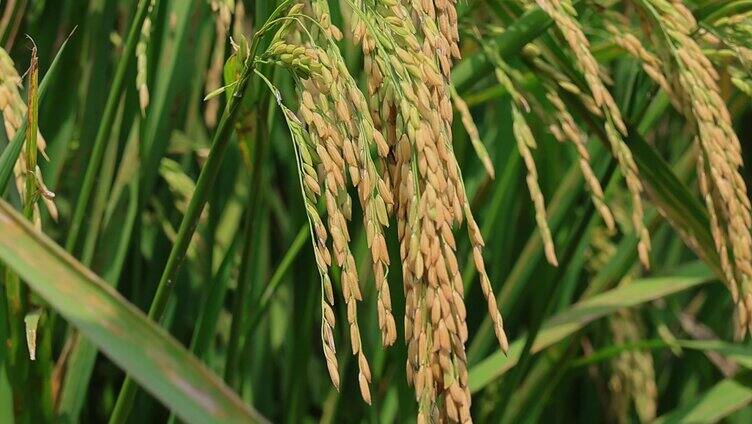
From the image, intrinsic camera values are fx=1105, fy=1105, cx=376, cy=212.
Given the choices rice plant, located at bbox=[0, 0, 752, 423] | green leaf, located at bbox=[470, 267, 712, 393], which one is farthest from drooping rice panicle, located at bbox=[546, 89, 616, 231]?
green leaf, located at bbox=[470, 267, 712, 393]

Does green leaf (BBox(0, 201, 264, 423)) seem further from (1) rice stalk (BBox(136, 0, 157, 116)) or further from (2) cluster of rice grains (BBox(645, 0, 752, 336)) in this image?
(2) cluster of rice grains (BBox(645, 0, 752, 336))

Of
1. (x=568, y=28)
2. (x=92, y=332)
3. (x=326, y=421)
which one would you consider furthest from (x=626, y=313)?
(x=92, y=332)

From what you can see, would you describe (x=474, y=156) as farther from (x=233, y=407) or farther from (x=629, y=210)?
(x=233, y=407)

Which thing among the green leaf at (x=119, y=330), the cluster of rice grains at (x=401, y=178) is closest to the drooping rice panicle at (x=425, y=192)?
the cluster of rice grains at (x=401, y=178)

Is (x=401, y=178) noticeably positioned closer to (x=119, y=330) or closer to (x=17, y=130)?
(x=119, y=330)

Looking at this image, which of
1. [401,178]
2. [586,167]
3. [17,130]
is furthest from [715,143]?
[17,130]

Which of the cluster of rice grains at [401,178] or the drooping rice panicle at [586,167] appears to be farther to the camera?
the drooping rice panicle at [586,167]

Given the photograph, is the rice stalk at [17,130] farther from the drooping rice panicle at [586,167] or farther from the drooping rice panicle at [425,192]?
the drooping rice panicle at [586,167]
